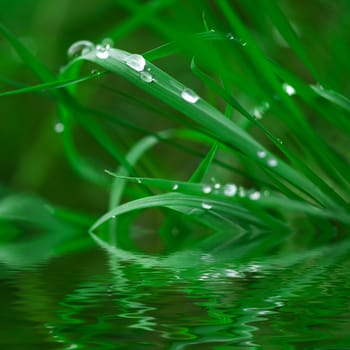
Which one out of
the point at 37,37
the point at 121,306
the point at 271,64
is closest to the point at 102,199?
the point at 37,37

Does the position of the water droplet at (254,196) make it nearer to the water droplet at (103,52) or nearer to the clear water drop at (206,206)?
the clear water drop at (206,206)

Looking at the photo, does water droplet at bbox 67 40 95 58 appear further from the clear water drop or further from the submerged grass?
the clear water drop

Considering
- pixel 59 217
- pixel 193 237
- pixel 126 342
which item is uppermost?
pixel 59 217

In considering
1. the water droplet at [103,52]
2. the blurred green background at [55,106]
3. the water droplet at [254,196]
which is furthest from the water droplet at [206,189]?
the blurred green background at [55,106]

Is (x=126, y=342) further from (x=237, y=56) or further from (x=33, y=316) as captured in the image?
(x=237, y=56)

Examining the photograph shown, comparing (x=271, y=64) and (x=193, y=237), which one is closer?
(x=271, y=64)

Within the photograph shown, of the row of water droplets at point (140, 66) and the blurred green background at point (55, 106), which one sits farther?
the blurred green background at point (55, 106)
